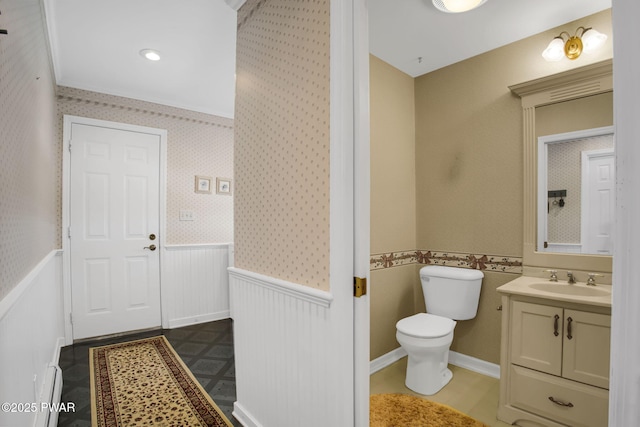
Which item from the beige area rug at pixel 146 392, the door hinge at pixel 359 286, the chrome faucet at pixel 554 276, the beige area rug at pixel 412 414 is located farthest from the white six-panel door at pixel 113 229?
the chrome faucet at pixel 554 276

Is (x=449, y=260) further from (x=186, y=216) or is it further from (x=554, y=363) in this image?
(x=186, y=216)

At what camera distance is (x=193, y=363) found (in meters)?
2.71

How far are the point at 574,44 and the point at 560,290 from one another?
1572 mm

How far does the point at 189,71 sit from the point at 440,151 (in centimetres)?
232

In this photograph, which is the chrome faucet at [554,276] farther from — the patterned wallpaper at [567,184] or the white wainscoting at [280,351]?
the white wainscoting at [280,351]

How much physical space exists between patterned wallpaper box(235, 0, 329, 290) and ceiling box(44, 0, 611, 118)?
50 centimetres

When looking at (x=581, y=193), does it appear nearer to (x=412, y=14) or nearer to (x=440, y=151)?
(x=440, y=151)

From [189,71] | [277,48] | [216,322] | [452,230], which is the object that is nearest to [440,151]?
[452,230]

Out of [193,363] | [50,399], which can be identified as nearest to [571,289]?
[193,363]

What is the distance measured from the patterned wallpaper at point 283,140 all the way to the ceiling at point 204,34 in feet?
1.65

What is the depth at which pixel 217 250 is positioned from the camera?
3994 millimetres

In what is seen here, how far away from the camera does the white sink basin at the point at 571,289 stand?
1908 mm

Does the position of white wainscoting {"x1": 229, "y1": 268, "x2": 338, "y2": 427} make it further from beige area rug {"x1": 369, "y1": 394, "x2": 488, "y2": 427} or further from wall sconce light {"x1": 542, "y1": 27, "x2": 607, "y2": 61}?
wall sconce light {"x1": 542, "y1": 27, "x2": 607, "y2": 61}

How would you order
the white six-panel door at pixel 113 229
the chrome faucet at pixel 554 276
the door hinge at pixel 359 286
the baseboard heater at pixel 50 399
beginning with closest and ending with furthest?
the door hinge at pixel 359 286, the baseboard heater at pixel 50 399, the chrome faucet at pixel 554 276, the white six-panel door at pixel 113 229
